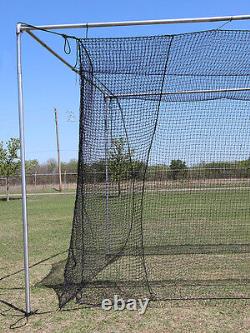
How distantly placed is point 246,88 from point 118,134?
194 centimetres

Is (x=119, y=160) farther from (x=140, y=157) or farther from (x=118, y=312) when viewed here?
(x=118, y=312)

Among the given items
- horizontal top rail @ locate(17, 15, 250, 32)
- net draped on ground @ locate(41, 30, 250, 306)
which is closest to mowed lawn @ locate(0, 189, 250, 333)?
net draped on ground @ locate(41, 30, 250, 306)

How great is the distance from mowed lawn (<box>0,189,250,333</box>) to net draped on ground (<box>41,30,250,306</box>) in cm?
22

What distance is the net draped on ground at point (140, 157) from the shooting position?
4.70 meters

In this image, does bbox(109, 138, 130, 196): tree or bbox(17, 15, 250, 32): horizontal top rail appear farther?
bbox(109, 138, 130, 196): tree

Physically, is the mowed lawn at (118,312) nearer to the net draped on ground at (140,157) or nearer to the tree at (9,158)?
the net draped on ground at (140,157)

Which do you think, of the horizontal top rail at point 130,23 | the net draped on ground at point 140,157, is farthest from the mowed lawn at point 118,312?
the horizontal top rail at point 130,23

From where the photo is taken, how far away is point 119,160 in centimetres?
716

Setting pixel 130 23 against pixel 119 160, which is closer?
pixel 130 23

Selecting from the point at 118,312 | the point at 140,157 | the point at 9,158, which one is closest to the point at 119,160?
the point at 140,157

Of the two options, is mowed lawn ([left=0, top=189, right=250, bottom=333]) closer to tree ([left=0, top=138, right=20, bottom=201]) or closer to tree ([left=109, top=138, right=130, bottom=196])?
tree ([left=109, top=138, right=130, bottom=196])

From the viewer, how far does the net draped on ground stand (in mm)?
4699

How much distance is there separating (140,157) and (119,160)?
1.71 m

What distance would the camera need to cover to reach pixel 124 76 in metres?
4.77
